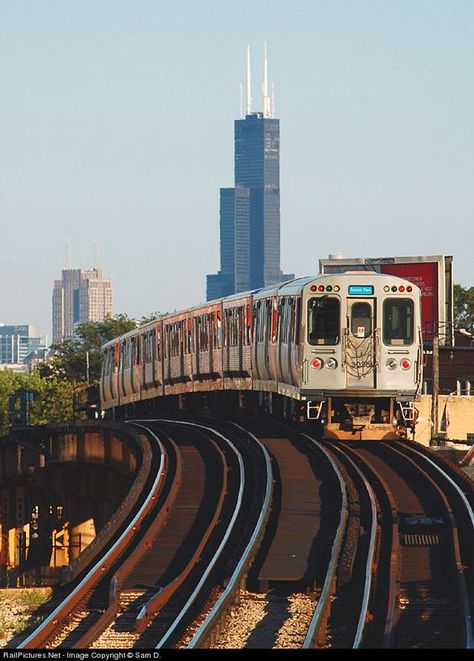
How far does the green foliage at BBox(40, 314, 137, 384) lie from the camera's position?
408 feet

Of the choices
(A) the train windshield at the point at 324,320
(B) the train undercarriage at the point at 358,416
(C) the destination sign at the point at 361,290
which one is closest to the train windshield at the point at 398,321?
(C) the destination sign at the point at 361,290

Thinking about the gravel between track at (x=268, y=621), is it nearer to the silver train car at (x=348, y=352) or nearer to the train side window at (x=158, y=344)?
the silver train car at (x=348, y=352)

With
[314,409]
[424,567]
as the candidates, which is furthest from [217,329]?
[424,567]

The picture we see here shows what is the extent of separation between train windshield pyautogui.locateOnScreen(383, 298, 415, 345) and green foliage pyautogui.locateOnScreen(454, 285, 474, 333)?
90662 millimetres

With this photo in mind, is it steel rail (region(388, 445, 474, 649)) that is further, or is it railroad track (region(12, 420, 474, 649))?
railroad track (region(12, 420, 474, 649))

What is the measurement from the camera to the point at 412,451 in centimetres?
2923

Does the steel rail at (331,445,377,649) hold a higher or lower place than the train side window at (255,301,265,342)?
lower

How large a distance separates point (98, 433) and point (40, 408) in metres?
70.1

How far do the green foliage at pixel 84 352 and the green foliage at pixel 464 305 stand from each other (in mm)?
28224

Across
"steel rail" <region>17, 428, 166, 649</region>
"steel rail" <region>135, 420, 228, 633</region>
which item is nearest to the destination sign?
"steel rail" <region>17, 428, 166, 649</region>

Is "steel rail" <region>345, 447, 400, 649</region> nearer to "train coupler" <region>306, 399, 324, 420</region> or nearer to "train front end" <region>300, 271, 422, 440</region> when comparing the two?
"train front end" <region>300, 271, 422, 440</region>

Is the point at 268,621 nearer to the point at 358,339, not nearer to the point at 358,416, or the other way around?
A: the point at 358,339

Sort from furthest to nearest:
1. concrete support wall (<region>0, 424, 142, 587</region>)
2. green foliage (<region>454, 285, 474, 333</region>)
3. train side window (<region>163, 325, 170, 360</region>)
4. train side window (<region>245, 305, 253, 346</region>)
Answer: green foliage (<region>454, 285, 474, 333</region>) → train side window (<region>163, 325, 170, 360</region>) → train side window (<region>245, 305, 253, 346</region>) → concrete support wall (<region>0, 424, 142, 587</region>)

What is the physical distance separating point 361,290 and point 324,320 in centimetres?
97
